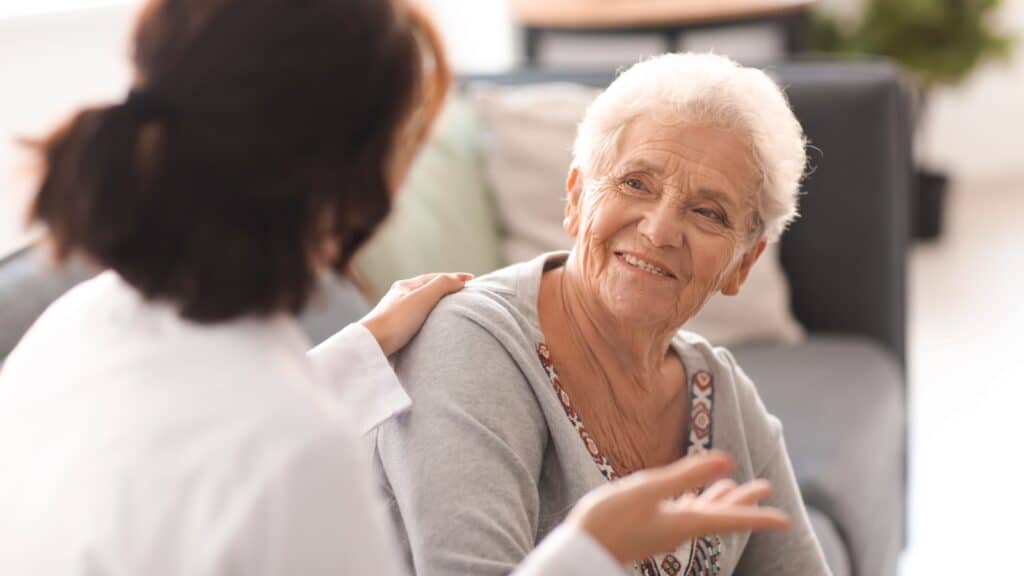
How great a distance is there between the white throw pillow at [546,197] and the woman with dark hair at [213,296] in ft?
5.75

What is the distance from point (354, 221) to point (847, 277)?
2.06m

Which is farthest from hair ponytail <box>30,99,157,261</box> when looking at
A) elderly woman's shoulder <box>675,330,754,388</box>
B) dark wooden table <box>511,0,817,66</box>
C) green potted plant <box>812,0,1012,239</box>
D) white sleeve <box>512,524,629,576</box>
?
green potted plant <box>812,0,1012,239</box>

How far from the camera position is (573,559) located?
3.23 ft

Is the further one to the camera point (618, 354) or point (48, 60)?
point (48, 60)

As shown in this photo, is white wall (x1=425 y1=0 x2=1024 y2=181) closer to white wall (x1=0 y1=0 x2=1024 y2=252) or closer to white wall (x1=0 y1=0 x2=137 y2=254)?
white wall (x1=0 y1=0 x2=1024 y2=252)

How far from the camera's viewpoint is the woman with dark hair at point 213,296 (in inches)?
32.7

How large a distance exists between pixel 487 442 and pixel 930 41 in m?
3.95

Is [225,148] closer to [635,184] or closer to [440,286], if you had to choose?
[440,286]

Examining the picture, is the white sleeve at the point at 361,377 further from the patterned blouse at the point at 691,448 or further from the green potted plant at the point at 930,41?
the green potted plant at the point at 930,41

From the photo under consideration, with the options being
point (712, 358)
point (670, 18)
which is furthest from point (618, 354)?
point (670, 18)

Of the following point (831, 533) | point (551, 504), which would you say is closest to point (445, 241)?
point (831, 533)

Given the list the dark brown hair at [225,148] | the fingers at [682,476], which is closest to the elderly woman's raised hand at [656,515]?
the fingers at [682,476]

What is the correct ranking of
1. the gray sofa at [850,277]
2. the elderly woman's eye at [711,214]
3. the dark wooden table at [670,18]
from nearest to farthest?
1. the elderly woman's eye at [711,214]
2. the gray sofa at [850,277]
3. the dark wooden table at [670,18]

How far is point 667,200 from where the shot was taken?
4.93 feet
